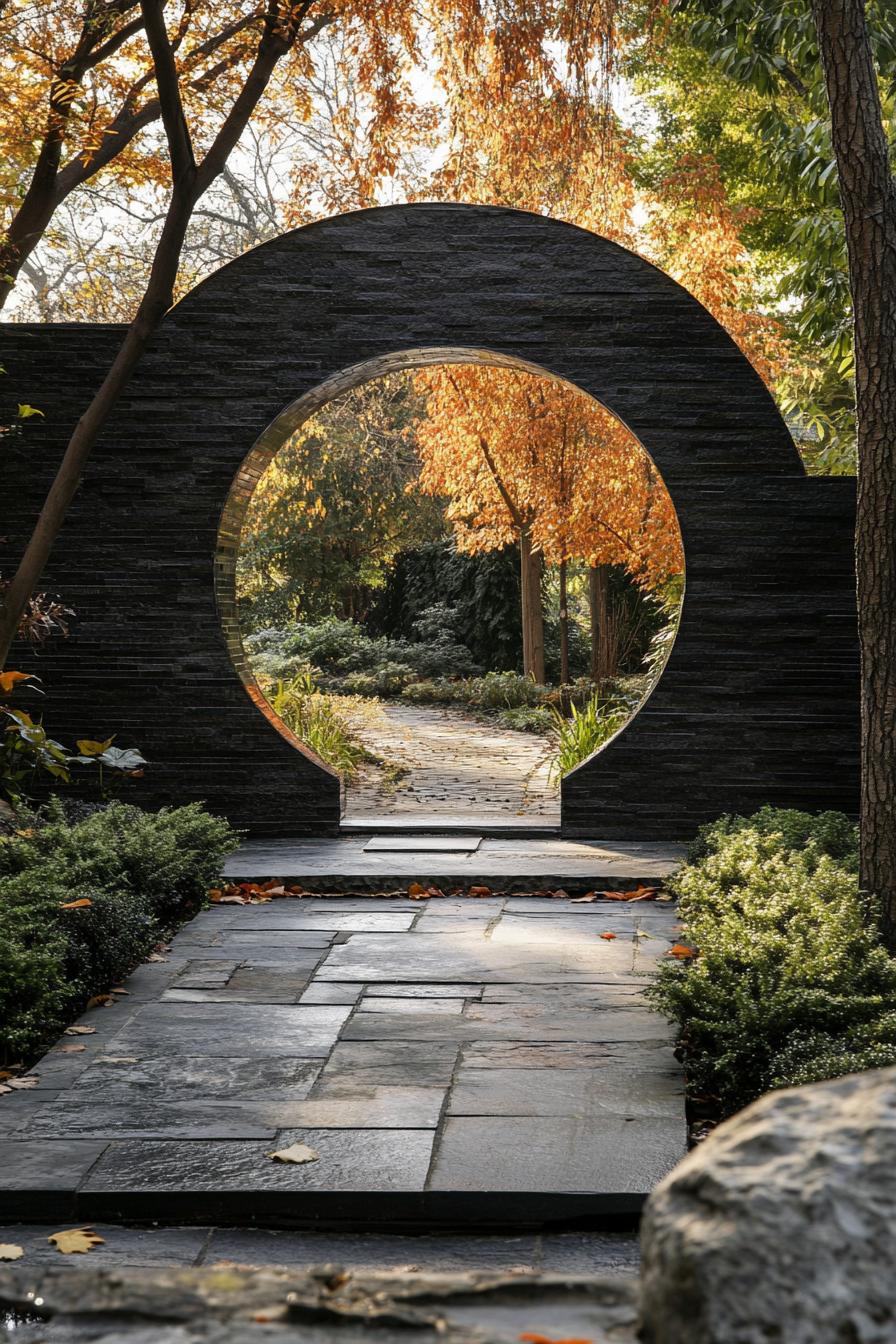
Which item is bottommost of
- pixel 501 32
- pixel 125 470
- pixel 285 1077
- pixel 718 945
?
pixel 285 1077

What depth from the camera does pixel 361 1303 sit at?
152 cm

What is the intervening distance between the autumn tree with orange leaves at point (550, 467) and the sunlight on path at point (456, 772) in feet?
5.70

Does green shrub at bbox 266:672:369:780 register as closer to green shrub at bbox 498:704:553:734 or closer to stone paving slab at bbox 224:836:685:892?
green shrub at bbox 498:704:553:734

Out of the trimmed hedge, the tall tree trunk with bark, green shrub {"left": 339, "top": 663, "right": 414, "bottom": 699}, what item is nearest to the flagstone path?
the trimmed hedge

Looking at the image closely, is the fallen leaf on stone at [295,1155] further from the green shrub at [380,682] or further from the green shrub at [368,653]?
the green shrub at [368,653]

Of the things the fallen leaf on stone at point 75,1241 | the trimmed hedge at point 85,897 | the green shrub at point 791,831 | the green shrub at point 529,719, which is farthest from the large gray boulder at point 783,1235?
the green shrub at point 529,719

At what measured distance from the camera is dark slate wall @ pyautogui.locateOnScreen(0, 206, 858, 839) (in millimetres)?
6781

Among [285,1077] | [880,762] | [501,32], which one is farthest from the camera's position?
[501,32]

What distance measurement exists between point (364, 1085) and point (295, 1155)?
51 cm

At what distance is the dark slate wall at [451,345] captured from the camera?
6781mm

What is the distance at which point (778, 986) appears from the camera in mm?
3748

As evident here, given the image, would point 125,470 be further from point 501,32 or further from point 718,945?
point 718,945

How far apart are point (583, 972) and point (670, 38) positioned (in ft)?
37.5

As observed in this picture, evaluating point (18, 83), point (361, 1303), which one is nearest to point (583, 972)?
point (361, 1303)
